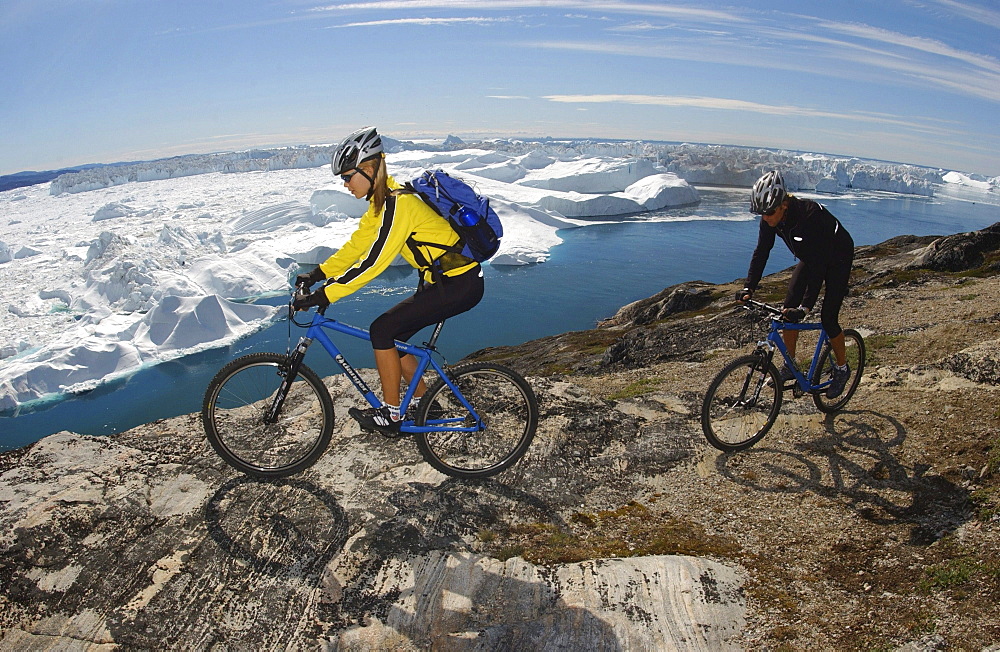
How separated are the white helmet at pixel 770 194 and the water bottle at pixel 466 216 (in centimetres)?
266

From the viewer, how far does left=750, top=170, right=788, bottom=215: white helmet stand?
15.2ft

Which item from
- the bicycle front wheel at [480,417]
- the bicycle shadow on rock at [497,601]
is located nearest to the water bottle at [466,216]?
the bicycle front wheel at [480,417]

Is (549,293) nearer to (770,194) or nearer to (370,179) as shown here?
(770,194)

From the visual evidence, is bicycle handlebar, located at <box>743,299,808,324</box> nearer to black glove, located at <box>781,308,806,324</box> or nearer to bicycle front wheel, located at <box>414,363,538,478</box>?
black glove, located at <box>781,308,806,324</box>

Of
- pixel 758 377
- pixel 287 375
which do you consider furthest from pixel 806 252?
pixel 287 375

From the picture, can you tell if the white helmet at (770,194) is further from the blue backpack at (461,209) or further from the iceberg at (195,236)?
the iceberg at (195,236)

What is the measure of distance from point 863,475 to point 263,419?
503 centimetres

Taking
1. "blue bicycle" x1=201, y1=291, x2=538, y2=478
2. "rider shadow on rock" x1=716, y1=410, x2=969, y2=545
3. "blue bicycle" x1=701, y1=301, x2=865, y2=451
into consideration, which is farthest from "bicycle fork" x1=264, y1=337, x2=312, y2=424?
"rider shadow on rock" x1=716, y1=410, x2=969, y2=545

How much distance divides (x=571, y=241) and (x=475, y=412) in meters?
65.4

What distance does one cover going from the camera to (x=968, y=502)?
370 cm

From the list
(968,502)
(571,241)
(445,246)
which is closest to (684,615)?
(968,502)

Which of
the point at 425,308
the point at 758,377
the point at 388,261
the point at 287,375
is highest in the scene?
the point at 388,261

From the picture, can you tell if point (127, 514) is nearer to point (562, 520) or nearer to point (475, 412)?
point (475, 412)

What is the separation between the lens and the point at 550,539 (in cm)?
372
